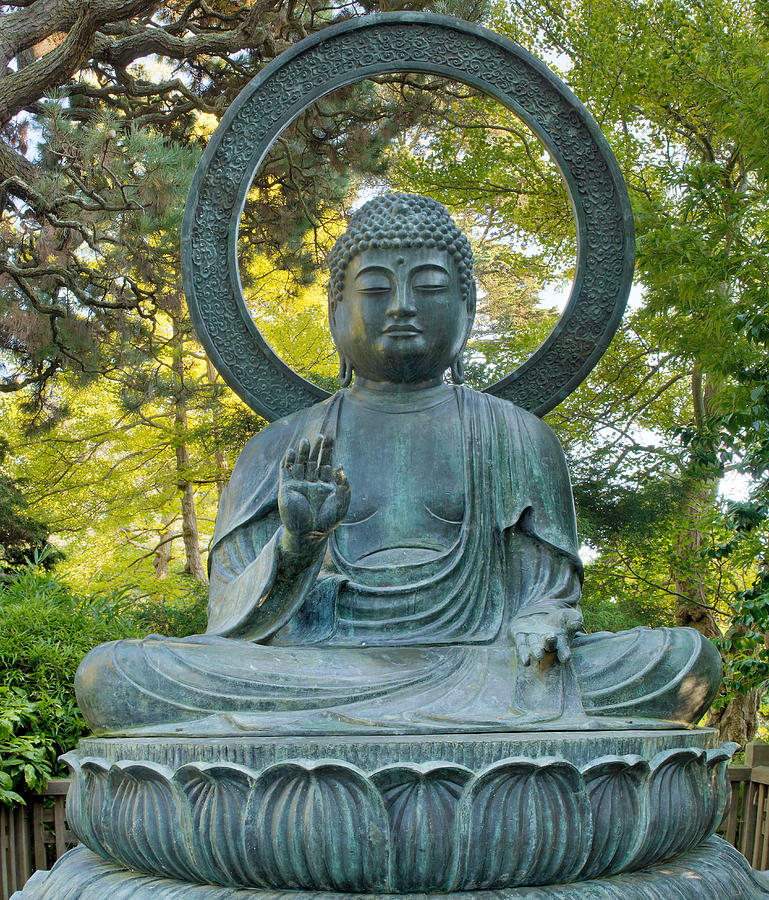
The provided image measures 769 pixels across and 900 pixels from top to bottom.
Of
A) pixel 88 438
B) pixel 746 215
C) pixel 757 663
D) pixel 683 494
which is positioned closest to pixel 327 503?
pixel 757 663

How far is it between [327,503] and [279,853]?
1.16 m

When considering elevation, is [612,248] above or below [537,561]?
above

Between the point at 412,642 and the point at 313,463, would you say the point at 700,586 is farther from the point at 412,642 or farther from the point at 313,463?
the point at 313,463

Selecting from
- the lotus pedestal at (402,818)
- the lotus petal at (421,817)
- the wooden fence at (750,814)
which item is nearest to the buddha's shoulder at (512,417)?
the lotus pedestal at (402,818)

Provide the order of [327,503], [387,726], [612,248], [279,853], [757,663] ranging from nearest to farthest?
[279,853]
[387,726]
[327,503]
[612,248]
[757,663]

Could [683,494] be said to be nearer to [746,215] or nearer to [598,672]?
[746,215]

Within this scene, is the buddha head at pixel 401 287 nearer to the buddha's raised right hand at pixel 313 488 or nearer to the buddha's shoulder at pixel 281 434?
the buddha's shoulder at pixel 281 434

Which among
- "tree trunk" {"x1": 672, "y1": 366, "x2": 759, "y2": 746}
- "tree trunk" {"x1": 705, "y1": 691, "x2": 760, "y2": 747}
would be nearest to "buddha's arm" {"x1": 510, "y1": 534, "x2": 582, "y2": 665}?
"tree trunk" {"x1": 672, "y1": 366, "x2": 759, "y2": 746}

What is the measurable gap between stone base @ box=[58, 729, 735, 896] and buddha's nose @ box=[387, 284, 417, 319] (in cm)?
197

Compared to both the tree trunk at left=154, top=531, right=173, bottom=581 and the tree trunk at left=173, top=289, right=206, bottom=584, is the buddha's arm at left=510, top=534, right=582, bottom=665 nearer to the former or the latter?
the tree trunk at left=173, top=289, right=206, bottom=584

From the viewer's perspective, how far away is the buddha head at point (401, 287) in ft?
15.0

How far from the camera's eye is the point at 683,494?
10.4 meters

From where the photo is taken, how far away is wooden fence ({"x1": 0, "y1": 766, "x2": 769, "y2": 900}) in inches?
222

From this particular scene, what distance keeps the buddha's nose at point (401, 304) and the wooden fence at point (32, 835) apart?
10.2 feet
